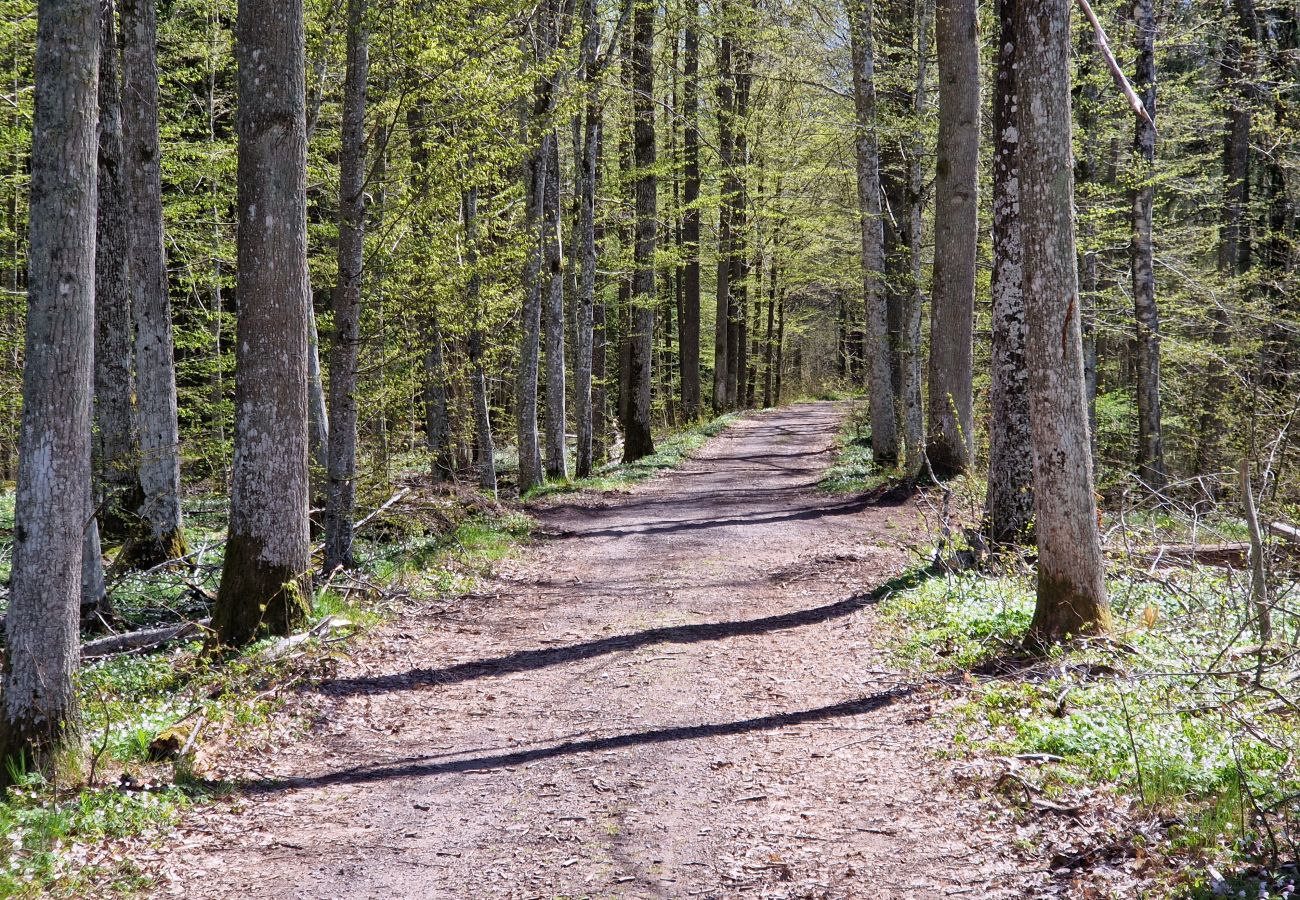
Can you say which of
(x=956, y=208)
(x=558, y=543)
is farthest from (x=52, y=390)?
(x=956, y=208)

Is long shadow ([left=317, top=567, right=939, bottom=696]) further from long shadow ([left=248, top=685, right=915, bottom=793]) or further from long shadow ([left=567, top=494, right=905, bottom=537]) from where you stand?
long shadow ([left=567, top=494, right=905, bottom=537])

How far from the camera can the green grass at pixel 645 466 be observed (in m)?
16.1

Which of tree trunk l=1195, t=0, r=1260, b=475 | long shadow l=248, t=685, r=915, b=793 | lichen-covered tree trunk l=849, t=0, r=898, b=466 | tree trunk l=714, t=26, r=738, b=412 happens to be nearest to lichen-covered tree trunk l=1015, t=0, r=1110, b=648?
long shadow l=248, t=685, r=915, b=793

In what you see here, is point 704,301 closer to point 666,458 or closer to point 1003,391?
point 666,458

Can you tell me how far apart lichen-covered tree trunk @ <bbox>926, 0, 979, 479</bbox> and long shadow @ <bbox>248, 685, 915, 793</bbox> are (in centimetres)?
619

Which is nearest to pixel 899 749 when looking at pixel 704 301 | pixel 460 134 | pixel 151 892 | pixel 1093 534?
pixel 1093 534

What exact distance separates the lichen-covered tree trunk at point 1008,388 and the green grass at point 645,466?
28.9 feet

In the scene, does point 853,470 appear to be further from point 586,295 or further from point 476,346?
point 476,346

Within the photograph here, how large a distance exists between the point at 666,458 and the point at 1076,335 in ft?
46.8

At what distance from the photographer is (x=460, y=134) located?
10.9 meters

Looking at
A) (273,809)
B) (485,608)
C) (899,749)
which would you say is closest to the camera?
(273,809)

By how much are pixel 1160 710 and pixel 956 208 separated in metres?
8.35

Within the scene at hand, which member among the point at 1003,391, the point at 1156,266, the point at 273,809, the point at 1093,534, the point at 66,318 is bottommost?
the point at 273,809

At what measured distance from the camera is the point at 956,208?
38.5 ft
